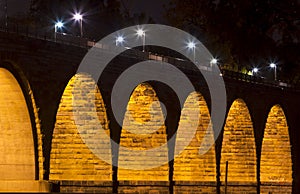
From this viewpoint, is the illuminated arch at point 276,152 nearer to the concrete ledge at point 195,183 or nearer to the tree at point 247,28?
the concrete ledge at point 195,183

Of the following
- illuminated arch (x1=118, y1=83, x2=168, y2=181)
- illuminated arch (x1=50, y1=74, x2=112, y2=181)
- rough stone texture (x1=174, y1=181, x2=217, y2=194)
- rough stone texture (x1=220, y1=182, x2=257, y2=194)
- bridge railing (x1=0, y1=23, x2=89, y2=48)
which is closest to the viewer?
bridge railing (x1=0, y1=23, x2=89, y2=48)

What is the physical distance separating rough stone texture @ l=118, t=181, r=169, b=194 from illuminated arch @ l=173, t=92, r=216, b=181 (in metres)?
6.04

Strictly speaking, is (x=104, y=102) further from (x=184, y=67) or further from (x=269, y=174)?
(x=269, y=174)

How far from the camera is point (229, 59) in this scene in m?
87.4

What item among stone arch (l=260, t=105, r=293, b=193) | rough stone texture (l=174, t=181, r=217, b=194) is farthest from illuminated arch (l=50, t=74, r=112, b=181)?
stone arch (l=260, t=105, r=293, b=193)

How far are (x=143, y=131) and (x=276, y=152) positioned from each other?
1812 cm

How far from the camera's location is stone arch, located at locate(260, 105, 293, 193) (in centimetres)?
6412

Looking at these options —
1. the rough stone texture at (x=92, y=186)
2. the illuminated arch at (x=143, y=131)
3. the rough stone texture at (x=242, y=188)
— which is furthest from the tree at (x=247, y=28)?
the rough stone texture at (x=92, y=186)

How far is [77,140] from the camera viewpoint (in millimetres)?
43312

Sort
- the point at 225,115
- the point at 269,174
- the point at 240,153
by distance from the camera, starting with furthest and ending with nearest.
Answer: the point at 269,174, the point at 240,153, the point at 225,115

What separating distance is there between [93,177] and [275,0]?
4964cm

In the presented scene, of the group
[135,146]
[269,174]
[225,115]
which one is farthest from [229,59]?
[135,146]

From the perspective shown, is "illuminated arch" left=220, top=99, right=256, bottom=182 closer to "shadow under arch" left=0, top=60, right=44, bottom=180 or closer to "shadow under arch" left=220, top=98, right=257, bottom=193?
"shadow under arch" left=220, top=98, right=257, bottom=193

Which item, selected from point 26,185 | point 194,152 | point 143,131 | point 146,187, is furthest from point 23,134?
point 194,152
